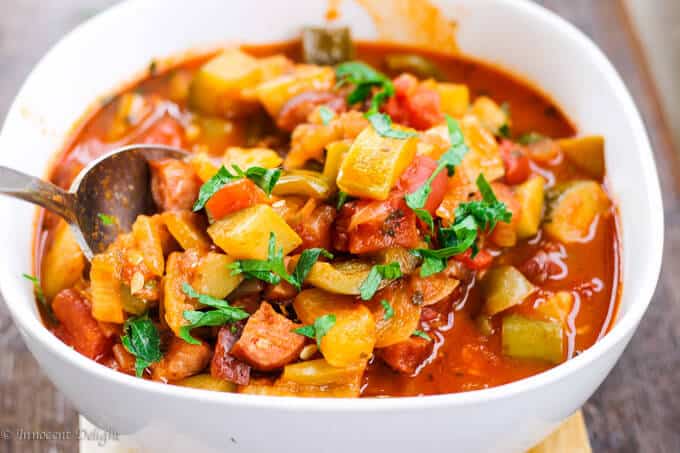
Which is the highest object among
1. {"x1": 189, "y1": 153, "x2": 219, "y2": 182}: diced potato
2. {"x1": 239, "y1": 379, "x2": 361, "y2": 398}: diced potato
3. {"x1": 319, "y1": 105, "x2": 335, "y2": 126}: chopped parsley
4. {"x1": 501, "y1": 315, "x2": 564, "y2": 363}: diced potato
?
{"x1": 319, "y1": 105, "x2": 335, "y2": 126}: chopped parsley

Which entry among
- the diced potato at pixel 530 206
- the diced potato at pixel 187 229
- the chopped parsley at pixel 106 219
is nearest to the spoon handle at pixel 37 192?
the chopped parsley at pixel 106 219

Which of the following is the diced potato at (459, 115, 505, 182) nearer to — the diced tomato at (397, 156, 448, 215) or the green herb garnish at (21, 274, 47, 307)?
the diced tomato at (397, 156, 448, 215)

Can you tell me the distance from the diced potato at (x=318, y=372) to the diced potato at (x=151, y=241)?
0.61 metres

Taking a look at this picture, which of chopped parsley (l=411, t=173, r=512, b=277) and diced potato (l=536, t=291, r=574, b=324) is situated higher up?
chopped parsley (l=411, t=173, r=512, b=277)

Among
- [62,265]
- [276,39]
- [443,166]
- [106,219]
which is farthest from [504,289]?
[276,39]

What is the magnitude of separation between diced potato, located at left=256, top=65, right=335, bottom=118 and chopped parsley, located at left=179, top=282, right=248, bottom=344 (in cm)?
119

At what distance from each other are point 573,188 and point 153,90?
6.72 ft

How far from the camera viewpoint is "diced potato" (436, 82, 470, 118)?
386 centimetres

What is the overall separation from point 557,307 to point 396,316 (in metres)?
0.69

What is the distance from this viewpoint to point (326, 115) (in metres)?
3.46

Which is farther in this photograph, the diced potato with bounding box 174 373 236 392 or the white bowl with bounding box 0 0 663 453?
the diced potato with bounding box 174 373 236 392

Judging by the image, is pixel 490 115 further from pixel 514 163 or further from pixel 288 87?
pixel 288 87

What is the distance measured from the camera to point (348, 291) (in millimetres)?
2846

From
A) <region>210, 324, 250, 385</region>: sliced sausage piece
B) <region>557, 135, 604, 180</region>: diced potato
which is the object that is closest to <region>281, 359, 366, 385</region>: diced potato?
<region>210, 324, 250, 385</region>: sliced sausage piece
